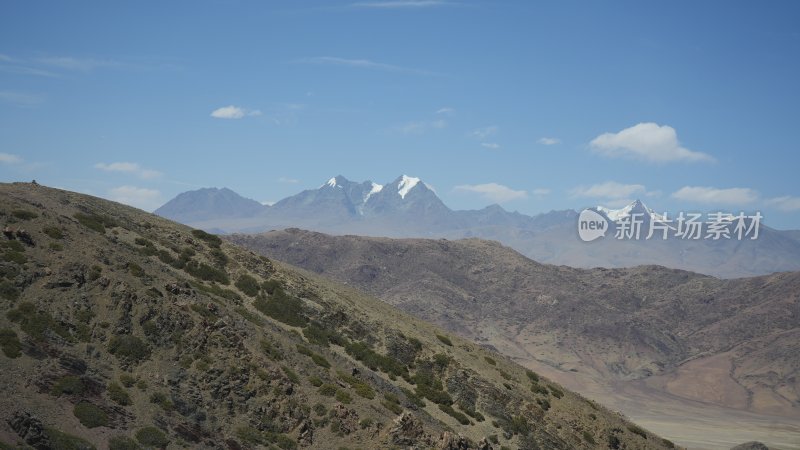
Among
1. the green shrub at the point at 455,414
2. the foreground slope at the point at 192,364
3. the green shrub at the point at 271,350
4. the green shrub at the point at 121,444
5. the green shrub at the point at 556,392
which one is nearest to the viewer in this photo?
the green shrub at the point at 121,444

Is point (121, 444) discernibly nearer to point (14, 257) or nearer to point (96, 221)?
point (14, 257)

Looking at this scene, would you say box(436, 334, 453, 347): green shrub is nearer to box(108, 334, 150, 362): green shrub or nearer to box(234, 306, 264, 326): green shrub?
box(234, 306, 264, 326): green shrub

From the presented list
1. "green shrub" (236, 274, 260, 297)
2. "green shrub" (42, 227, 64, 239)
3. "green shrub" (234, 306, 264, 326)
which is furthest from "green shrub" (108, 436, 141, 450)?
"green shrub" (236, 274, 260, 297)

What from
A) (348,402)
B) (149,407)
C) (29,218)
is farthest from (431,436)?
(29,218)

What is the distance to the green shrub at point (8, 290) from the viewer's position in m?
33.4

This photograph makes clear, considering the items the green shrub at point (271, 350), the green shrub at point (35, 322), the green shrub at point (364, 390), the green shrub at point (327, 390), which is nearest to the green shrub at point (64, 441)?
the green shrub at point (35, 322)

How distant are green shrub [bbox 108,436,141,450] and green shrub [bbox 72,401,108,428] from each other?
1.02 meters

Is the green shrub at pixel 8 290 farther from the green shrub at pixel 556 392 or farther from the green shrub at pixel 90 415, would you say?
the green shrub at pixel 556 392

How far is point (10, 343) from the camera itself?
98.9 ft

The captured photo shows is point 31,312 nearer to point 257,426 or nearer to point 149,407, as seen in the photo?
point 149,407

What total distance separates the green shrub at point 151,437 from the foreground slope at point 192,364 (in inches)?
2.1

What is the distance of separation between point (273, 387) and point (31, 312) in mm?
12563

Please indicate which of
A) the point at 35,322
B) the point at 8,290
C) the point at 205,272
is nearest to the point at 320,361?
the point at 205,272

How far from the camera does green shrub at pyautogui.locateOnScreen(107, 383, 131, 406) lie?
101 feet
